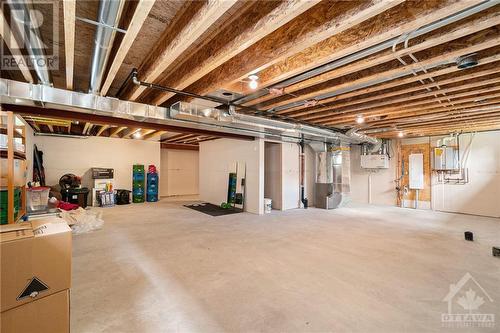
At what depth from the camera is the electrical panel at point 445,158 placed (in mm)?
6535

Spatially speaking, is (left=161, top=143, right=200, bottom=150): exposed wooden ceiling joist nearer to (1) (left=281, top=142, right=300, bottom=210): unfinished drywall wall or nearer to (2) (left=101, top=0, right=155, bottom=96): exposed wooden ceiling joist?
(1) (left=281, top=142, right=300, bottom=210): unfinished drywall wall

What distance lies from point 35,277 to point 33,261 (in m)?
0.09

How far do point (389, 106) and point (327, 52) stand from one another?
259cm

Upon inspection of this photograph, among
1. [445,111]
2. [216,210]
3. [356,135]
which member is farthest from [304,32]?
[216,210]

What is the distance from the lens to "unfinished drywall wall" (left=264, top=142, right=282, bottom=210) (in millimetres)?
6707

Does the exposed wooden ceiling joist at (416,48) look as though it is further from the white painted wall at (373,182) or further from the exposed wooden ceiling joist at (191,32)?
the white painted wall at (373,182)

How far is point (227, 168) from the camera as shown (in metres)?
6.98

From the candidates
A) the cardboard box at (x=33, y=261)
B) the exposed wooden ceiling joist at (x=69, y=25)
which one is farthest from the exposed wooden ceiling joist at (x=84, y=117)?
the cardboard box at (x=33, y=261)

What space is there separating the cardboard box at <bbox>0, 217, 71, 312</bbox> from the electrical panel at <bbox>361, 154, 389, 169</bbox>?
27.5 ft

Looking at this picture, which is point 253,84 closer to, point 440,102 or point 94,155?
point 440,102

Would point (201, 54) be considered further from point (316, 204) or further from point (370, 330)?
point (316, 204)

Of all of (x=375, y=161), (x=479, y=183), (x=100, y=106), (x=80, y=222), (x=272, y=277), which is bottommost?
(x=272, y=277)

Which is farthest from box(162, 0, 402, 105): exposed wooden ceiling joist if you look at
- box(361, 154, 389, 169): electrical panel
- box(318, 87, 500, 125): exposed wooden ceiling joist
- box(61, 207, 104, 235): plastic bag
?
box(361, 154, 389, 169): electrical panel

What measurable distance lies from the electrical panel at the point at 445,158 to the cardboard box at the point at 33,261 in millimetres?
8777
